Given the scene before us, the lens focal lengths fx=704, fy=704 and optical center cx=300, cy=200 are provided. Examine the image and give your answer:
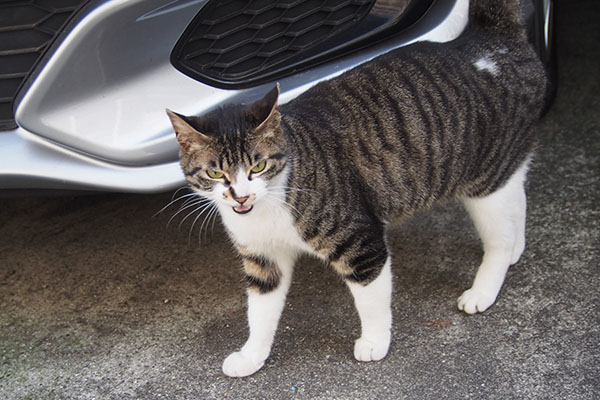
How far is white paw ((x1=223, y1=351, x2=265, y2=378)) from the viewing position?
2408 millimetres

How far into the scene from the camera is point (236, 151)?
6.91 feet

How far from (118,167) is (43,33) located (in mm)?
511

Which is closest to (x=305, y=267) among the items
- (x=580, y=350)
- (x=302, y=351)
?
(x=302, y=351)

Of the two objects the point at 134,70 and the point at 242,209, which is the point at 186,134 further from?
the point at 134,70

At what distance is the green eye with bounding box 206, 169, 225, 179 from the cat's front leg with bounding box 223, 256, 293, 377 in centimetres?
48

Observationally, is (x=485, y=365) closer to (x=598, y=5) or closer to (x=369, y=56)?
(x=369, y=56)

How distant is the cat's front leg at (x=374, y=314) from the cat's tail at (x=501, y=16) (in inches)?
39.5

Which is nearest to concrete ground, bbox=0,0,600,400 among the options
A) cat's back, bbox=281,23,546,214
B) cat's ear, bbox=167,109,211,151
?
cat's back, bbox=281,23,546,214

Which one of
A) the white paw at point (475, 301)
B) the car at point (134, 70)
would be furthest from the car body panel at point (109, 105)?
the white paw at point (475, 301)

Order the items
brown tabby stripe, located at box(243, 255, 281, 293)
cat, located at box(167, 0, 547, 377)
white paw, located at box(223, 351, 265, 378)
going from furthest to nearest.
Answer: brown tabby stripe, located at box(243, 255, 281, 293), white paw, located at box(223, 351, 265, 378), cat, located at box(167, 0, 547, 377)

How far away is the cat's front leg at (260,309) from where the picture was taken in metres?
2.43

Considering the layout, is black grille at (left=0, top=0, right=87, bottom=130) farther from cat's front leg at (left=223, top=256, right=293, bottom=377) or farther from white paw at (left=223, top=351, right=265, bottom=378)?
white paw at (left=223, top=351, right=265, bottom=378)

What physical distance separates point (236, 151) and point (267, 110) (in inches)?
6.0

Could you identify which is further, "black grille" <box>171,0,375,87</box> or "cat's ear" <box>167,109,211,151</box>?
"black grille" <box>171,0,375,87</box>
